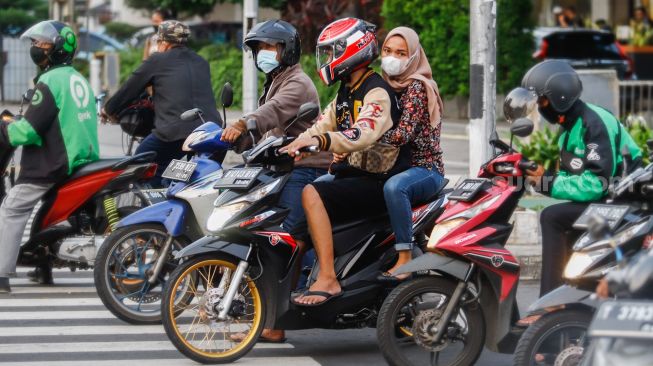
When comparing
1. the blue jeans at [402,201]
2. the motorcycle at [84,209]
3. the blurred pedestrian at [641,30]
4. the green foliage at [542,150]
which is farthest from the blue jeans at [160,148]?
the blurred pedestrian at [641,30]

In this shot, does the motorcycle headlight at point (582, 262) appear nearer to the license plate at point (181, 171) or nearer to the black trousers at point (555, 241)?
the black trousers at point (555, 241)

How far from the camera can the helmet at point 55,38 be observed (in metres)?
9.44

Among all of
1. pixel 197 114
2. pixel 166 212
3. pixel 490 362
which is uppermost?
pixel 197 114

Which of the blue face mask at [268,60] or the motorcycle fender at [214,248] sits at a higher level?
the blue face mask at [268,60]

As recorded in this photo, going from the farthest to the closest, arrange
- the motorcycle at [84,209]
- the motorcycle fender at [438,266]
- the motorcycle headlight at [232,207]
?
the motorcycle at [84,209] < the motorcycle headlight at [232,207] < the motorcycle fender at [438,266]

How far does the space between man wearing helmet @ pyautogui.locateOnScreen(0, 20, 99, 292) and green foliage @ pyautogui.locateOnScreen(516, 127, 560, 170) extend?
6.16m

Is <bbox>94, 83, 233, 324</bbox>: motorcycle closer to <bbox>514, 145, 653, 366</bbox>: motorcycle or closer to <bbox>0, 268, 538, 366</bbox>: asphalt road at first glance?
<bbox>0, 268, 538, 366</bbox>: asphalt road

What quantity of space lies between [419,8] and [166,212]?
1656 cm

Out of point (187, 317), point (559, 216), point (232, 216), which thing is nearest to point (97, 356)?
point (187, 317)

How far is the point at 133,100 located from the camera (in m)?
10.1

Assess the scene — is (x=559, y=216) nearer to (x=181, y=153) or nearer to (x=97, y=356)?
(x=97, y=356)

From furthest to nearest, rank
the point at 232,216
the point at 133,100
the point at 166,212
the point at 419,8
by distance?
the point at 419,8
the point at 133,100
the point at 166,212
the point at 232,216

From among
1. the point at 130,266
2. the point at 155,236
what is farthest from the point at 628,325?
the point at 130,266

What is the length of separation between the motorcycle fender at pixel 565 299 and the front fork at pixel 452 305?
2.22 feet
